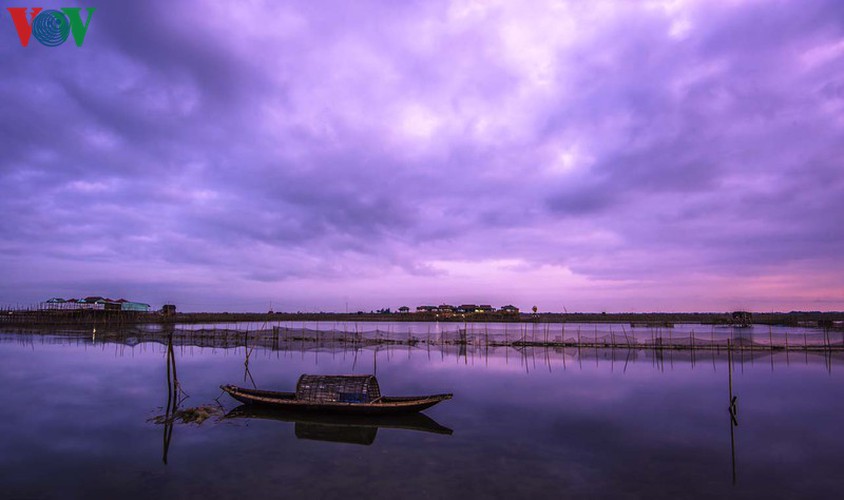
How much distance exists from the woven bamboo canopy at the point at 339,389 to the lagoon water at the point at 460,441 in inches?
51.3

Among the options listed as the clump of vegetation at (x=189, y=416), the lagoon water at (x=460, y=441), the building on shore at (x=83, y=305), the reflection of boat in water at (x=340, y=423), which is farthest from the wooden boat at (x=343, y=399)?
the building on shore at (x=83, y=305)

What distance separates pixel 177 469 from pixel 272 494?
3065 mm

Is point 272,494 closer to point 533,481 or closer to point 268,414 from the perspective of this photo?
point 533,481

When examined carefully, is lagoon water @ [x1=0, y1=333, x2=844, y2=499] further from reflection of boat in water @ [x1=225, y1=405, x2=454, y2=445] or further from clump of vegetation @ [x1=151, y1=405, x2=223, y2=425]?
clump of vegetation @ [x1=151, y1=405, x2=223, y2=425]

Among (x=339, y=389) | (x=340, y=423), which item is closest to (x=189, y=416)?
(x=339, y=389)

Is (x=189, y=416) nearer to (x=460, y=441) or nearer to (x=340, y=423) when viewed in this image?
(x=340, y=423)

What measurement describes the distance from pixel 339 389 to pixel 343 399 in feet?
1.21

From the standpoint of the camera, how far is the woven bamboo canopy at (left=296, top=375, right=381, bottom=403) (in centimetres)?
1588

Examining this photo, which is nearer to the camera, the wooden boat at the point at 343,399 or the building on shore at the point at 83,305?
the wooden boat at the point at 343,399

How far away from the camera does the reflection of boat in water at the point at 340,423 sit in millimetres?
13703

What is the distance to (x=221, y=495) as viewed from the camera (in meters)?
9.31

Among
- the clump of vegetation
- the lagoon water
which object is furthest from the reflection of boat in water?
the clump of vegetation

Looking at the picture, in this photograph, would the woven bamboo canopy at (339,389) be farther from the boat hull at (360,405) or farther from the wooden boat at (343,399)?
the boat hull at (360,405)

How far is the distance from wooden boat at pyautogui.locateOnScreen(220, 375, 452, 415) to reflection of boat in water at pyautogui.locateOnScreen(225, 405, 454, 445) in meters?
0.21
